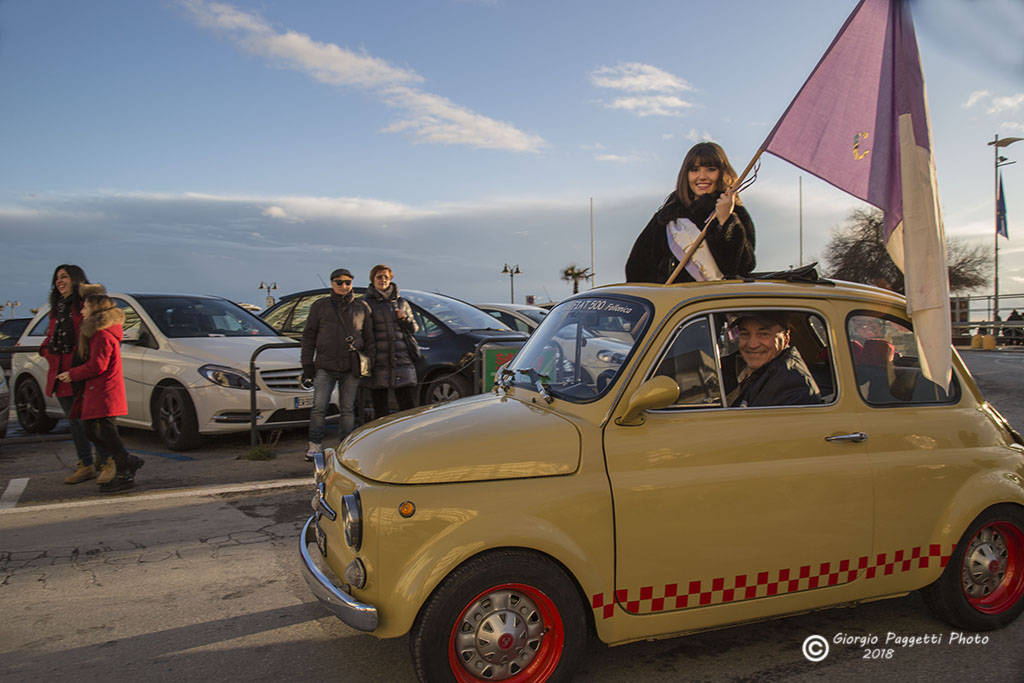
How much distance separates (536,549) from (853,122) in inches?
109

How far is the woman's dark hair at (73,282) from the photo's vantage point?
7.06m

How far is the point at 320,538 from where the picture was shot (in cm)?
335

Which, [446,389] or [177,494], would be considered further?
[446,389]

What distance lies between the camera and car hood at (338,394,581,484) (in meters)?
2.94

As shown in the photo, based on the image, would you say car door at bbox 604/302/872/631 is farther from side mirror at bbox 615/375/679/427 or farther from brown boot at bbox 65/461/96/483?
brown boot at bbox 65/461/96/483

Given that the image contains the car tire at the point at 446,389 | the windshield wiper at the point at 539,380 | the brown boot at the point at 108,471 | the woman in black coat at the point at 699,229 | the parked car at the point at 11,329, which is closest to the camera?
the windshield wiper at the point at 539,380

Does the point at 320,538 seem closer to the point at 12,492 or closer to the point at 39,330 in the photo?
the point at 12,492

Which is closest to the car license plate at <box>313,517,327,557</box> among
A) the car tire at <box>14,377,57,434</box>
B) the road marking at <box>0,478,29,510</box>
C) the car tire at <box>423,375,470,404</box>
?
the road marking at <box>0,478,29,510</box>

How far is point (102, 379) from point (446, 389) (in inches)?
168

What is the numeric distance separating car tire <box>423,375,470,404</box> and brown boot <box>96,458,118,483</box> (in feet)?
12.8

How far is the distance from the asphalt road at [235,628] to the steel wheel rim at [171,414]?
103 inches

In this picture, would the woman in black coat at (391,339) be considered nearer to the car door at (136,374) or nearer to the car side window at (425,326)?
the car side window at (425,326)

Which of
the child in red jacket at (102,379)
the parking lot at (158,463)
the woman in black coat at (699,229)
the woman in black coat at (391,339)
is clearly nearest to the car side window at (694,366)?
the woman in black coat at (699,229)

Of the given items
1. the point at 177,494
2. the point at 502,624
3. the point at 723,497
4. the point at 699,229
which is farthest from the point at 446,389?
the point at 502,624
